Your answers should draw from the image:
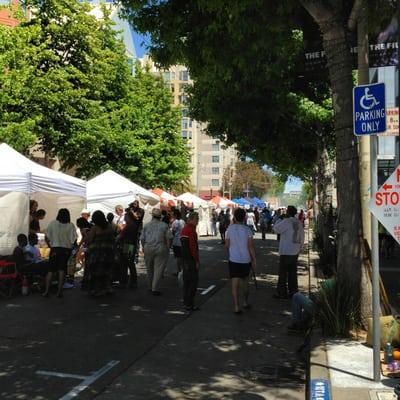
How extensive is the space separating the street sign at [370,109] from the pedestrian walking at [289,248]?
5410mm

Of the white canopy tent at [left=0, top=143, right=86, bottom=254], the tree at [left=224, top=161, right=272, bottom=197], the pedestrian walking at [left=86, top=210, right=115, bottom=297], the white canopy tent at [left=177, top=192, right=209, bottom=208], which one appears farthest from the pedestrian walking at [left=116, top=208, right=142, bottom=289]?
the tree at [left=224, top=161, right=272, bottom=197]

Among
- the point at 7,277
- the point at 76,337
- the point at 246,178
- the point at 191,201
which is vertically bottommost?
the point at 76,337

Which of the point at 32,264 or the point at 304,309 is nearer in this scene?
the point at 304,309

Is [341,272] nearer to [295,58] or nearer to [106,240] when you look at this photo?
[106,240]

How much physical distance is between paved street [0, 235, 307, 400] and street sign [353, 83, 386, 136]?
282 cm

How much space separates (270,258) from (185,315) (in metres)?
11.1

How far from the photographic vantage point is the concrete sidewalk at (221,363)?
5.43m

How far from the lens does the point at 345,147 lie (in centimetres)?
747

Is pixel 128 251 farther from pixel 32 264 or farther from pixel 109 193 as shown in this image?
pixel 109 193

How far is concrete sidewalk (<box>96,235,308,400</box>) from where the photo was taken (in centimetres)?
543

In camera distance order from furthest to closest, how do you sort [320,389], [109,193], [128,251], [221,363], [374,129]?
[109,193] → [128,251] → [221,363] → [374,129] → [320,389]

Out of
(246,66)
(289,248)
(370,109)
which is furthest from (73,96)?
(370,109)

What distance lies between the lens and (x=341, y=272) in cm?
759

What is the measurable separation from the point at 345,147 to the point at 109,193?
487 inches
